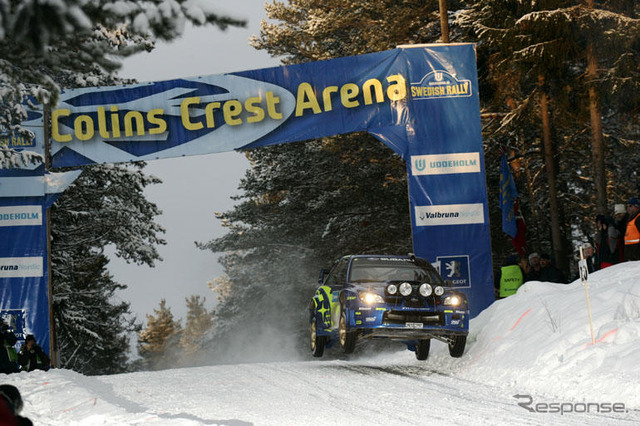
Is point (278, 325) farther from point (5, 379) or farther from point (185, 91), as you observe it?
point (5, 379)

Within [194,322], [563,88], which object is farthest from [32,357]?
[194,322]

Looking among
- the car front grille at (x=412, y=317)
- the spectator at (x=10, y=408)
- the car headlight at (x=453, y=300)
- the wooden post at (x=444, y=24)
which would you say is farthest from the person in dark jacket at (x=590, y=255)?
the spectator at (x=10, y=408)

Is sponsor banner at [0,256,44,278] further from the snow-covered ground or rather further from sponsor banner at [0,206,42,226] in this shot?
the snow-covered ground

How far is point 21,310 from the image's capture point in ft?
66.8

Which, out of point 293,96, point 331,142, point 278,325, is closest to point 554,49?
point 293,96

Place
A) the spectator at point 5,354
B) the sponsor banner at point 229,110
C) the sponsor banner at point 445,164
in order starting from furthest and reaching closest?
the sponsor banner at point 229,110 → the sponsor banner at point 445,164 → the spectator at point 5,354

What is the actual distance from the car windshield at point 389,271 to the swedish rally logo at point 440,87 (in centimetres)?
583

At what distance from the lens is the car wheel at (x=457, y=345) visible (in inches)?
565

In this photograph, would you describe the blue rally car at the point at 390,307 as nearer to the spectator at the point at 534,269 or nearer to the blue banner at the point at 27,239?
the spectator at the point at 534,269

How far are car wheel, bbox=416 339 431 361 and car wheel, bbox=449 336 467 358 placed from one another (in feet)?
2.86

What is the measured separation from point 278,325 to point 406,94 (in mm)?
21478

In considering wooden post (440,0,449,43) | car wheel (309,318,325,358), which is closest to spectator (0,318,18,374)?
car wheel (309,318,325,358)

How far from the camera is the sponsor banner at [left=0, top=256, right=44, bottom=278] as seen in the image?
20.5 metres

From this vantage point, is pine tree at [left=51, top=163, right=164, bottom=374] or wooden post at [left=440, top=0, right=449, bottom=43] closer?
wooden post at [left=440, top=0, right=449, bottom=43]
